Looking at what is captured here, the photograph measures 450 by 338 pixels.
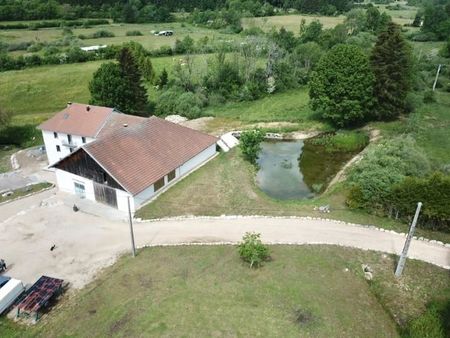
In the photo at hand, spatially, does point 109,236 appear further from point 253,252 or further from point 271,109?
point 271,109

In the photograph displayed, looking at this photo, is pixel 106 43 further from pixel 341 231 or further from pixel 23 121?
pixel 341 231

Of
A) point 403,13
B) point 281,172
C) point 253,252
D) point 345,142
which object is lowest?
point 281,172

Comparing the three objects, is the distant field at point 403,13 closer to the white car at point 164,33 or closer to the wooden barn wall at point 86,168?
the white car at point 164,33

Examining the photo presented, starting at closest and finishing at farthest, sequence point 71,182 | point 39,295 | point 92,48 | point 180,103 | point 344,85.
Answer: point 39,295 → point 71,182 → point 344,85 → point 180,103 → point 92,48

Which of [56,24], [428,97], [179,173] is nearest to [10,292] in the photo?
[179,173]

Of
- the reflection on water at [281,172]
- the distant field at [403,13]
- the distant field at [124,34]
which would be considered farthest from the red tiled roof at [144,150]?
the distant field at [403,13]

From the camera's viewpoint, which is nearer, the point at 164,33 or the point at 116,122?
the point at 116,122

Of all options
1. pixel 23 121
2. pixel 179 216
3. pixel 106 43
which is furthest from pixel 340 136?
pixel 106 43
